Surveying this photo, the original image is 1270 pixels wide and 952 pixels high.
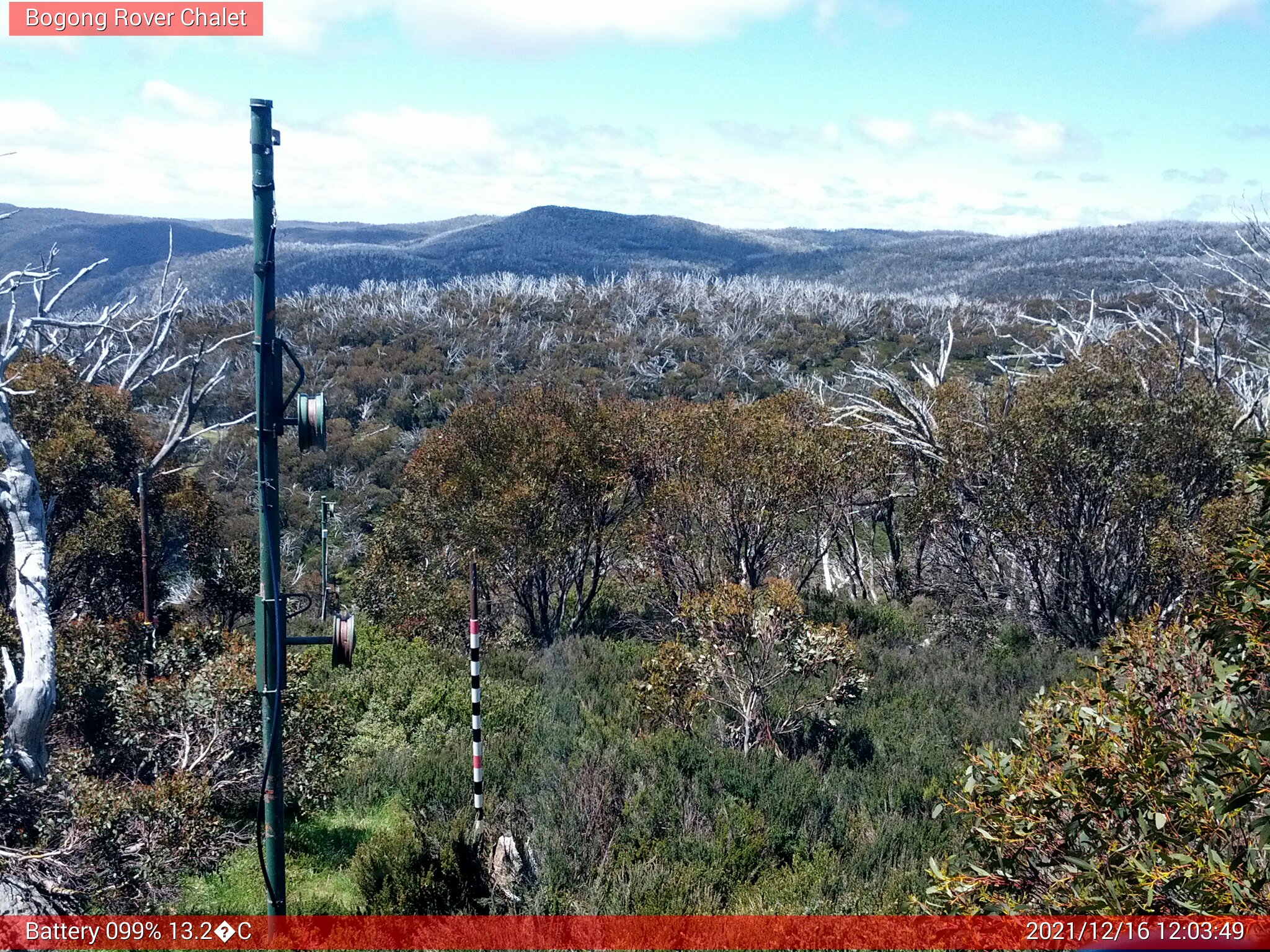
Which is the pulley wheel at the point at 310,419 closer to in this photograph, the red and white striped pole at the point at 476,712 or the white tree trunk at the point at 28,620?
the red and white striped pole at the point at 476,712

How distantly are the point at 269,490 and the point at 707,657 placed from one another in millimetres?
6595

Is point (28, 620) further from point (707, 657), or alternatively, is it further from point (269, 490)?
point (707, 657)

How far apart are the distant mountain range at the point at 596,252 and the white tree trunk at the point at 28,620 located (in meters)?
60.7

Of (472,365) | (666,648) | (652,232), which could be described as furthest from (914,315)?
(652,232)

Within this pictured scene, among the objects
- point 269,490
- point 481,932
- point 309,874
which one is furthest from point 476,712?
point 269,490

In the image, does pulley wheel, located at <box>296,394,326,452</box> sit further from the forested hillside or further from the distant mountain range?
the distant mountain range

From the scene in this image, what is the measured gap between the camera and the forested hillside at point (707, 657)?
458cm

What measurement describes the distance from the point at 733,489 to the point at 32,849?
10.5 m

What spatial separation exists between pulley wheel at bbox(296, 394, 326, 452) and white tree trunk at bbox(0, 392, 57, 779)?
4289 millimetres

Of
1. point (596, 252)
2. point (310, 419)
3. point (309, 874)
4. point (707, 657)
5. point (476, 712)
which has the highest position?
point (596, 252)

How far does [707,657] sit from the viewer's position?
1044 cm

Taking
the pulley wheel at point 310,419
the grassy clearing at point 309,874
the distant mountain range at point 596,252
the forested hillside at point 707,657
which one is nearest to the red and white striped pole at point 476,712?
the forested hillside at point 707,657

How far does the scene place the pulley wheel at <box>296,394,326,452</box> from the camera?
448 cm

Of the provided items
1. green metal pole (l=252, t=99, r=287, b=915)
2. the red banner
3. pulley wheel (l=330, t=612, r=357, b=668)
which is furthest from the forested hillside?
pulley wheel (l=330, t=612, r=357, b=668)
